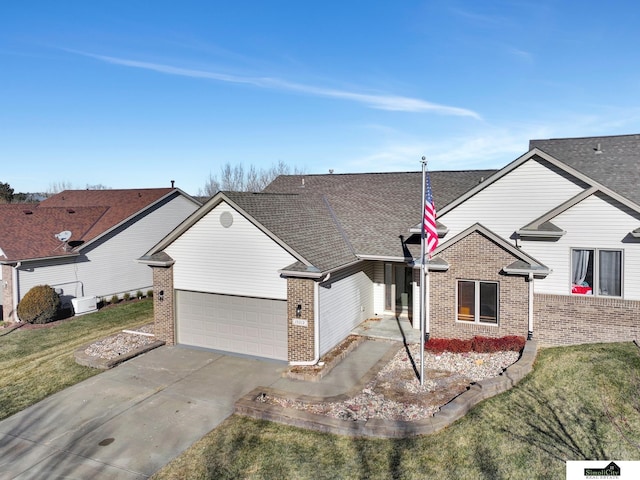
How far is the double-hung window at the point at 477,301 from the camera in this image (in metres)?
14.4

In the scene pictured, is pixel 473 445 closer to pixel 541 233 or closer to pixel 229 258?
pixel 541 233

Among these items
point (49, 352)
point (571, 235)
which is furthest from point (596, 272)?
point (49, 352)

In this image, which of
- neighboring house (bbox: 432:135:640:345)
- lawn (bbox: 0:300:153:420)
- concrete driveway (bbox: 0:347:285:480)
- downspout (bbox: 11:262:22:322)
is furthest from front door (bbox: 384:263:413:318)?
downspout (bbox: 11:262:22:322)

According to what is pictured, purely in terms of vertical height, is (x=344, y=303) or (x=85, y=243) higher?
(x=85, y=243)

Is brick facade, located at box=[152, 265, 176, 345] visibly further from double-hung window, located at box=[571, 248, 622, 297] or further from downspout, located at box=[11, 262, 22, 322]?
double-hung window, located at box=[571, 248, 622, 297]

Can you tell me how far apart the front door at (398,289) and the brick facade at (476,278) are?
2825 millimetres

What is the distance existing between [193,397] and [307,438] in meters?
3.80

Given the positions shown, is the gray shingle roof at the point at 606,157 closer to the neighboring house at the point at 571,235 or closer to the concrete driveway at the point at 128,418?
the neighboring house at the point at 571,235

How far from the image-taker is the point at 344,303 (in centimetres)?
1553

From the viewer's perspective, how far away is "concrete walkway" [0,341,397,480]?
872 cm

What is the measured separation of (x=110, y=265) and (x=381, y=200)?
48.6 ft

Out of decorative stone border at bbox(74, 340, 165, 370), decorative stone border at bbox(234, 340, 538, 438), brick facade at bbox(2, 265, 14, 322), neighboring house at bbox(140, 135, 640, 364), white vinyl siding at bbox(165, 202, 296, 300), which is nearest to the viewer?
decorative stone border at bbox(234, 340, 538, 438)

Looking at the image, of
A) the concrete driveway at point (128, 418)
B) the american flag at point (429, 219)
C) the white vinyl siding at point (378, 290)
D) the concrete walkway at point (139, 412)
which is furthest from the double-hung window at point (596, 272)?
the concrete driveway at point (128, 418)

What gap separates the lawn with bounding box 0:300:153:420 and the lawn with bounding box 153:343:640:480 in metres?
5.93
